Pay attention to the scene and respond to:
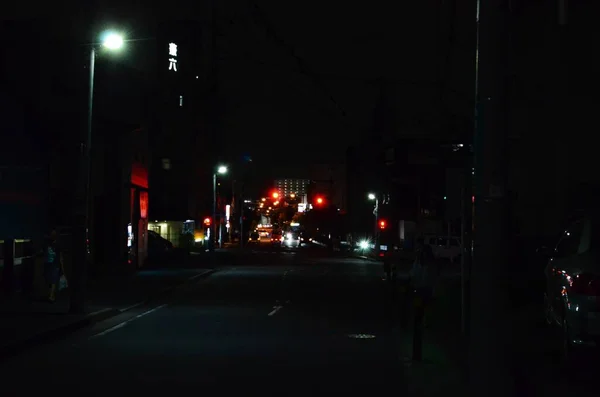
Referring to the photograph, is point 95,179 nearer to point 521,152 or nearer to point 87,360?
point 521,152

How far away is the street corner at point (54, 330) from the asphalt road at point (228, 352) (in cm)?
31

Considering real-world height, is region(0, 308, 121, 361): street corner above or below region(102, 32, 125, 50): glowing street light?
below

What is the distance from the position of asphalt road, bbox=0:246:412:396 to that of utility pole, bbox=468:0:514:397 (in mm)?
3366

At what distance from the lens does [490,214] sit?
23.5 feet

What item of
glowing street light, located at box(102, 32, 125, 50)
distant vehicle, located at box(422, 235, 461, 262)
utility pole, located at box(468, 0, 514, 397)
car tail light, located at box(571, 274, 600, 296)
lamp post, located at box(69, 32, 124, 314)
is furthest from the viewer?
distant vehicle, located at box(422, 235, 461, 262)

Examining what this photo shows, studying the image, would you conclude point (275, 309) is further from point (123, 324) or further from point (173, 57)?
point (173, 57)

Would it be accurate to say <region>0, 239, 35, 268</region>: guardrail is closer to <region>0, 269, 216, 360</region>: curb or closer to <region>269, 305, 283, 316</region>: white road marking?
<region>0, 269, 216, 360</region>: curb

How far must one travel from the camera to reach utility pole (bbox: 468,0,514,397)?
7039mm

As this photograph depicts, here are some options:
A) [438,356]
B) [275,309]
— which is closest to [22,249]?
[275,309]

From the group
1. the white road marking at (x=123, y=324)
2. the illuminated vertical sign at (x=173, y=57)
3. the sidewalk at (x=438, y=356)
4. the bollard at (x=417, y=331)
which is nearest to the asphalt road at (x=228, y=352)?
the white road marking at (x=123, y=324)

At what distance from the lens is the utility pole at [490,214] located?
7039mm

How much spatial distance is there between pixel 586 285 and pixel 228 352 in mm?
5927

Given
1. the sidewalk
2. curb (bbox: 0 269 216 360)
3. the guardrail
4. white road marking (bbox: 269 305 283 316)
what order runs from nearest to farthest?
the sidewalk, curb (bbox: 0 269 216 360), white road marking (bbox: 269 305 283 316), the guardrail

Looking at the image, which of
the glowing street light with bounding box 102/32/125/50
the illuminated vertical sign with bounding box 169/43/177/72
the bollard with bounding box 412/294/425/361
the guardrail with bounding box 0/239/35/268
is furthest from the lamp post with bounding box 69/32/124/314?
the illuminated vertical sign with bounding box 169/43/177/72
